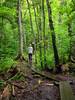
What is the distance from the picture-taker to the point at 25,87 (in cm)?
961

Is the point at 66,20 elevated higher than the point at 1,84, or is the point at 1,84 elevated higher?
the point at 66,20

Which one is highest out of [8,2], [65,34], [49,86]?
[8,2]

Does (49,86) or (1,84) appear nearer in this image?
(1,84)

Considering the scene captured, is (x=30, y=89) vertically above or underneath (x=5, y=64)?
underneath

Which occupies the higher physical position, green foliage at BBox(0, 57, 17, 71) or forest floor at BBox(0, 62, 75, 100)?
green foliage at BBox(0, 57, 17, 71)

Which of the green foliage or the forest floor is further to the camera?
the green foliage

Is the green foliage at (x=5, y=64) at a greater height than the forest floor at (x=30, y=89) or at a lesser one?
greater

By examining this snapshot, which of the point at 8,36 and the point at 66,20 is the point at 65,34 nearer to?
the point at 66,20

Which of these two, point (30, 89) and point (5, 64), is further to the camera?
point (5, 64)

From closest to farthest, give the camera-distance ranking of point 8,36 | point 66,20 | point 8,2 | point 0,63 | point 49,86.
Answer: point 49,86 < point 0,63 < point 66,20 < point 8,2 < point 8,36

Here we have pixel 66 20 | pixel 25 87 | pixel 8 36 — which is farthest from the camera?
pixel 8 36

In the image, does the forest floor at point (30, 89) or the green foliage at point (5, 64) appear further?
the green foliage at point (5, 64)

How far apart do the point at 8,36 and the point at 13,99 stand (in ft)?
55.8

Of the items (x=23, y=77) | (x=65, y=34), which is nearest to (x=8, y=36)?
(x=65, y=34)
